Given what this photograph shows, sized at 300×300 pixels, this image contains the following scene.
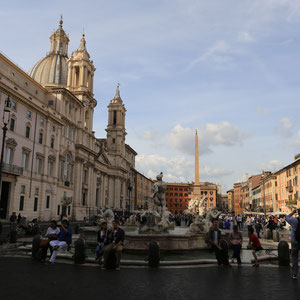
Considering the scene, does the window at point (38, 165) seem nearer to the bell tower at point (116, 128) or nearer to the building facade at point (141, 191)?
the bell tower at point (116, 128)

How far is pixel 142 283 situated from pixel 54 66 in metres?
56.9

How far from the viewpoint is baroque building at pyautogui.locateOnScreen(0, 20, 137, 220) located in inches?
1351

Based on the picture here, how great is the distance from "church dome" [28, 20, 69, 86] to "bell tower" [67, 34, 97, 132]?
2.16 m

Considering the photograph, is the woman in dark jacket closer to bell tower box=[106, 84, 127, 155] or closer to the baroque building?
the baroque building

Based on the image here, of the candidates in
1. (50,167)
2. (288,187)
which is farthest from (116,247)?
(288,187)

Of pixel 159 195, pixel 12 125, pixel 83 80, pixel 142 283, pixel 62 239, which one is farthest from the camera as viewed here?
pixel 83 80

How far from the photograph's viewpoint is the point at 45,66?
191 feet

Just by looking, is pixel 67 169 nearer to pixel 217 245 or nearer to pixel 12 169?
pixel 12 169

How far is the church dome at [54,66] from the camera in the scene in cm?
5694

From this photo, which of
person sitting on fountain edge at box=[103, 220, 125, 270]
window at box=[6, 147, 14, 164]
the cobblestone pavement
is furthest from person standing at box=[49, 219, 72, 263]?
window at box=[6, 147, 14, 164]

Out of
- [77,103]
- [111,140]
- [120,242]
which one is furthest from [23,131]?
[111,140]

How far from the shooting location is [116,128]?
82.2 metres

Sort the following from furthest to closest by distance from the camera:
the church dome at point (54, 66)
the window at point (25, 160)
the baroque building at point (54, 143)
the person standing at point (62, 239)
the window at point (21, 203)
A: the church dome at point (54, 66), the window at point (25, 160), the window at point (21, 203), the baroque building at point (54, 143), the person standing at point (62, 239)

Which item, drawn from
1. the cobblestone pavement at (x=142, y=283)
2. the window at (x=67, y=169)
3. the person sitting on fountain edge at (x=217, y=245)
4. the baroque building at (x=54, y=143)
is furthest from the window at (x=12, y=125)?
the person sitting on fountain edge at (x=217, y=245)
